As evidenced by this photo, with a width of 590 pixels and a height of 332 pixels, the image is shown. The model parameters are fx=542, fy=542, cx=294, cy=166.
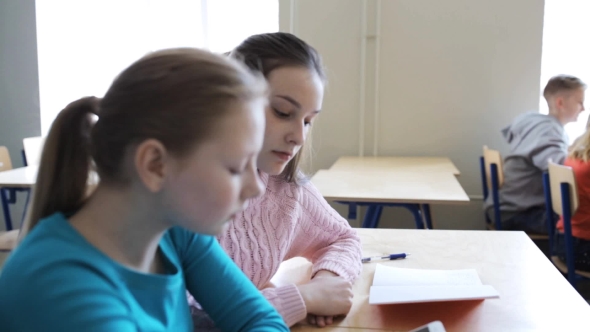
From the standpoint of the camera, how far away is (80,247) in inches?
23.4

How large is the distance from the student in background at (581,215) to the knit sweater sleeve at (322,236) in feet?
5.20

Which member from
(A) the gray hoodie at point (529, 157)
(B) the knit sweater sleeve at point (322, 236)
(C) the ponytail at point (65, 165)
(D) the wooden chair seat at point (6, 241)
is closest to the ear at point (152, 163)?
(C) the ponytail at point (65, 165)

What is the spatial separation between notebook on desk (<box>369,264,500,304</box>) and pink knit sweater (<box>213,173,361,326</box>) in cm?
8

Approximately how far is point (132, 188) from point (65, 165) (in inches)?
5.2

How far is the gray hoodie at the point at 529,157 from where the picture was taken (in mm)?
3127

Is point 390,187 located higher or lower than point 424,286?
lower

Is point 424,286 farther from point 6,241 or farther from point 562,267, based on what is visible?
point 6,241

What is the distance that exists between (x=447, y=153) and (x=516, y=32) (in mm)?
905

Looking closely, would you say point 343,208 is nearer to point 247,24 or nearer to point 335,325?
point 247,24

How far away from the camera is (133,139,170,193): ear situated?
1.93ft

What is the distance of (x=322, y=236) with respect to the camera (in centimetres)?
128

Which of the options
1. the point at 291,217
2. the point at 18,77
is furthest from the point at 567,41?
the point at 18,77

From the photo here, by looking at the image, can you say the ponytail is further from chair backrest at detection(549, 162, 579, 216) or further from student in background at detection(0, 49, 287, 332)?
chair backrest at detection(549, 162, 579, 216)

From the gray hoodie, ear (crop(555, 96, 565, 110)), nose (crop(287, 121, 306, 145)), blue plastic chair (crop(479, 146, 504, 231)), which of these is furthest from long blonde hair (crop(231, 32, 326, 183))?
ear (crop(555, 96, 565, 110))
